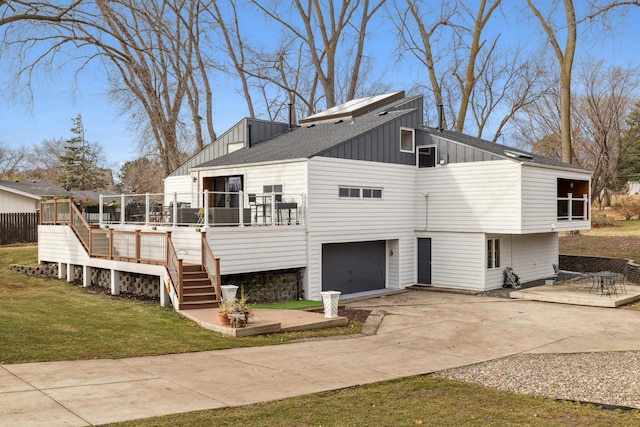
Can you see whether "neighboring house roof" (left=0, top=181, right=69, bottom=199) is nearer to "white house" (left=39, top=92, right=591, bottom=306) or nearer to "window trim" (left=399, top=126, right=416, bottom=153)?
"white house" (left=39, top=92, right=591, bottom=306)

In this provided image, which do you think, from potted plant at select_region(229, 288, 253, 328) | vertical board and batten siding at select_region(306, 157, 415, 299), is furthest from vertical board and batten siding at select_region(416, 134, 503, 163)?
potted plant at select_region(229, 288, 253, 328)

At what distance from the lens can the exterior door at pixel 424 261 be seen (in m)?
21.2

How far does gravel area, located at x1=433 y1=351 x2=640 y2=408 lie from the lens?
7863mm

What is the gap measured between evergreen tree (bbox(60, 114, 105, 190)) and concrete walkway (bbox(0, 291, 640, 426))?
1974 inches

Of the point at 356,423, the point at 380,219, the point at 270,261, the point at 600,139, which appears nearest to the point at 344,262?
the point at 380,219

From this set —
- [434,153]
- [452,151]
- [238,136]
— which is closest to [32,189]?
[238,136]

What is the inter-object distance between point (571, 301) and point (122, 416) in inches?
595

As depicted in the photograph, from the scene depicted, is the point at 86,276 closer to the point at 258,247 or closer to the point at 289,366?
the point at 258,247

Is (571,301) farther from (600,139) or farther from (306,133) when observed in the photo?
(600,139)

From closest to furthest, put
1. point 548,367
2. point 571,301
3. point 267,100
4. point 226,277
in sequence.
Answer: point 548,367
point 226,277
point 571,301
point 267,100

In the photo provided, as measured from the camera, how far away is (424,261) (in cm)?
2138

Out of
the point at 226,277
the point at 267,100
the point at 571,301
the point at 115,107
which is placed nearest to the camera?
the point at 226,277

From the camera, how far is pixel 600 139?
1698 inches

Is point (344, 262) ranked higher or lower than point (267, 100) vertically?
lower
